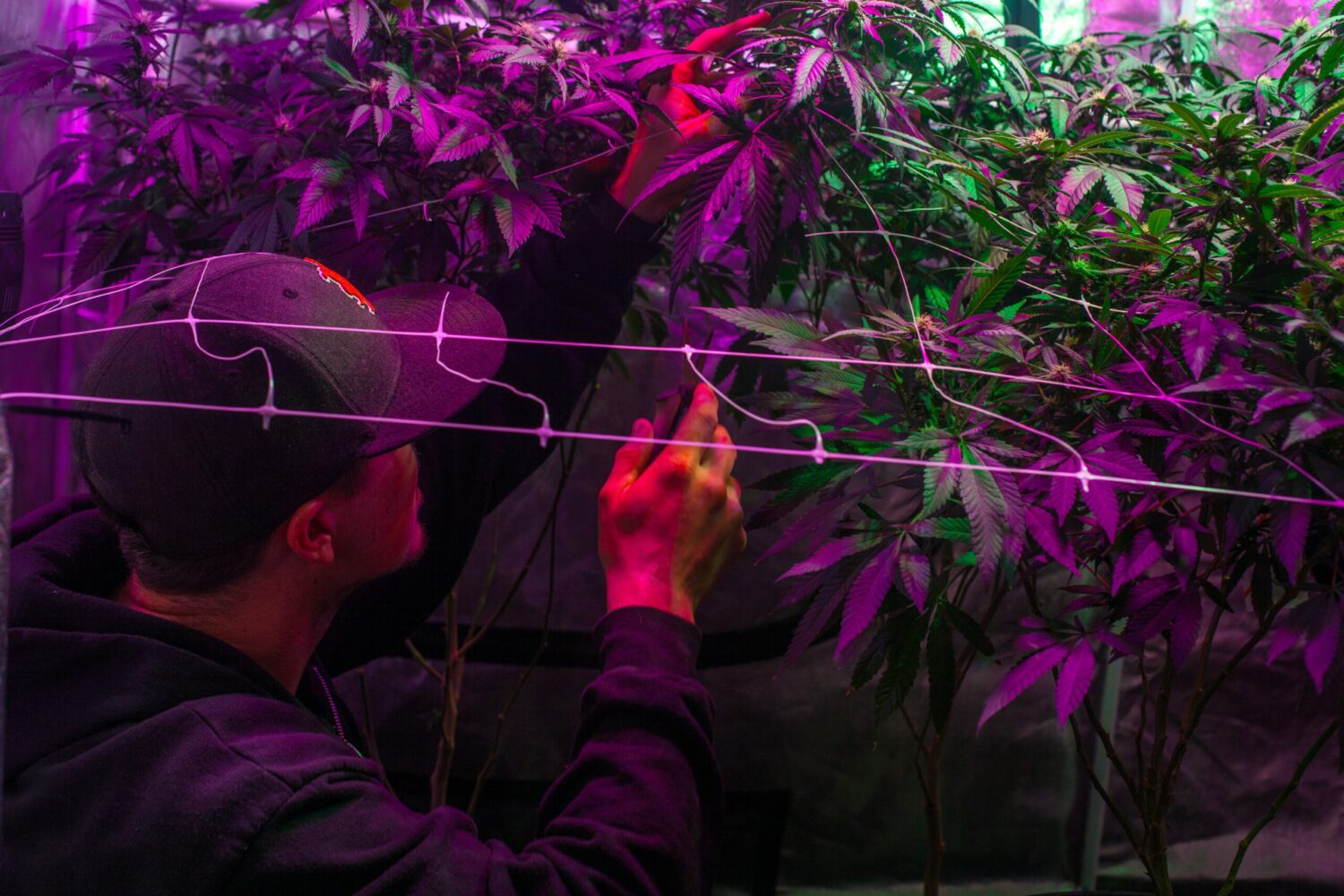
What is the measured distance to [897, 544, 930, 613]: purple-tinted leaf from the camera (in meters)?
0.85

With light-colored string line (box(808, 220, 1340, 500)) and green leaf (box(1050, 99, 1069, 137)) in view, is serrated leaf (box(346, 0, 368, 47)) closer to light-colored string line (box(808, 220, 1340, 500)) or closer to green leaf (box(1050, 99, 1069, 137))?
light-colored string line (box(808, 220, 1340, 500))

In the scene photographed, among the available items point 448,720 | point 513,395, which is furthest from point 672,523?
point 448,720

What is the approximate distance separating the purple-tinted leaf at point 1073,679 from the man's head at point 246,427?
60 centimetres

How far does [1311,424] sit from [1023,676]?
12.5 inches

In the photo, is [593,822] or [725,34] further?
[725,34]

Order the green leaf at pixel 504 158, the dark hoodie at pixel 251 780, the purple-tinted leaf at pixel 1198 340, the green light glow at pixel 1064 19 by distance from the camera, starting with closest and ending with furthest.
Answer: the dark hoodie at pixel 251 780 < the purple-tinted leaf at pixel 1198 340 < the green leaf at pixel 504 158 < the green light glow at pixel 1064 19

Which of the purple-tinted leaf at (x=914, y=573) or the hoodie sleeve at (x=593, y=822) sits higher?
the purple-tinted leaf at (x=914, y=573)

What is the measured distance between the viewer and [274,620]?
0.89 metres

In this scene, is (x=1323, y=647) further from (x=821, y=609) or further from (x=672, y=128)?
(x=672, y=128)

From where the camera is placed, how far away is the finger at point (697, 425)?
2.93 ft

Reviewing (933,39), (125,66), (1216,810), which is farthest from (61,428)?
(1216,810)

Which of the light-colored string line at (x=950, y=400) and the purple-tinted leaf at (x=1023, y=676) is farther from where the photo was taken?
the purple-tinted leaf at (x=1023, y=676)

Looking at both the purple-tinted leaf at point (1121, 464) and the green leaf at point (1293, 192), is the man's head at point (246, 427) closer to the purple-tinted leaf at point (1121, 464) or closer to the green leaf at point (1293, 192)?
the purple-tinted leaf at point (1121, 464)

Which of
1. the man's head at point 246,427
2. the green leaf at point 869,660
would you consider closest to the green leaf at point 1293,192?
the green leaf at point 869,660
